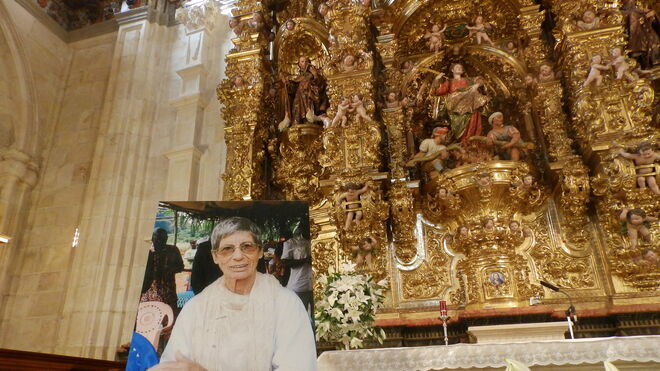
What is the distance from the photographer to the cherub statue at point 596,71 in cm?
643

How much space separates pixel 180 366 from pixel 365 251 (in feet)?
12.8

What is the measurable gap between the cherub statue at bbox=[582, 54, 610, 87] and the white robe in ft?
17.9

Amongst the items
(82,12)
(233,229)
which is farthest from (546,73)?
(82,12)

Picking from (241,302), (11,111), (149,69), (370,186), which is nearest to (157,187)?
(149,69)

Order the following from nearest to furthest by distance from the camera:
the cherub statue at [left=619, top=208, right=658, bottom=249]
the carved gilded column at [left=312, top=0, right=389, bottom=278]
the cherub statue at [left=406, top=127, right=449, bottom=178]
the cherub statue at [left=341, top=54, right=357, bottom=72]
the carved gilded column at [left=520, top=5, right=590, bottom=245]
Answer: the cherub statue at [left=619, top=208, right=658, bottom=249] < the carved gilded column at [left=520, top=5, right=590, bottom=245] < the carved gilded column at [left=312, top=0, right=389, bottom=278] < the cherub statue at [left=406, top=127, right=449, bottom=178] < the cherub statue at [left=341, top=54, right=357, bottom=72]

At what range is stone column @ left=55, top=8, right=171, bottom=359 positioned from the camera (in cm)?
792

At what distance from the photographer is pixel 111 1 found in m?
11.4

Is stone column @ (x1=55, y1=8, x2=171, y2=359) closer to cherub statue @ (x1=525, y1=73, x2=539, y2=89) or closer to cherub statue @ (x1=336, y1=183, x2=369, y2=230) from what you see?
cherub statue @ (x1=336, y1=183, x2=369, y2=230)

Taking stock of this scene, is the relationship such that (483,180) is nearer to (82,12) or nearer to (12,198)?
(12,198)

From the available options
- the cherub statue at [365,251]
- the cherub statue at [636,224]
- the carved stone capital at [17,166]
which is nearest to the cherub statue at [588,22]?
the cherub statue at [636,224]

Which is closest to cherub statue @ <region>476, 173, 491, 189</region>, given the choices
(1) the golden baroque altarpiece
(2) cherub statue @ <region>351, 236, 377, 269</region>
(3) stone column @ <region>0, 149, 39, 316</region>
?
(1) the golden baroque altarpiece

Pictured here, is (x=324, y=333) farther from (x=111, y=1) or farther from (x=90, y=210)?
(x=111, y=1)

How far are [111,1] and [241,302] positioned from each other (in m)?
10.8

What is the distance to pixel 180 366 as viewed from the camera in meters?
2.77
